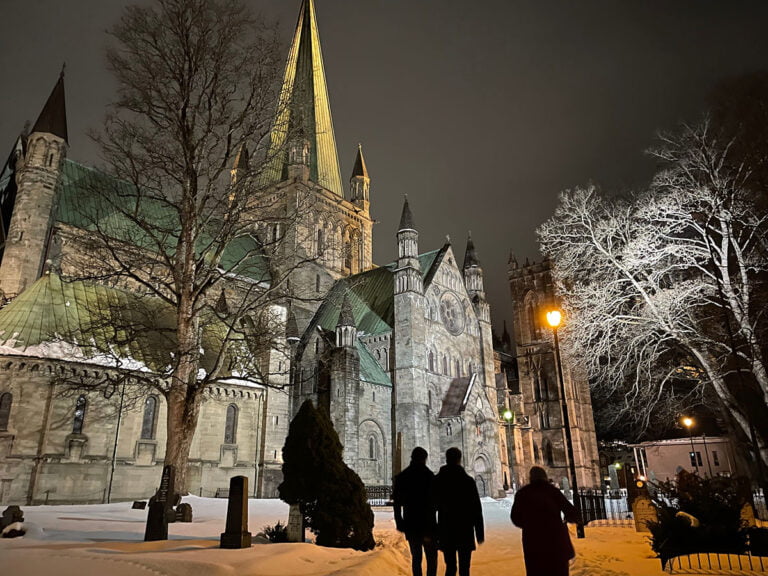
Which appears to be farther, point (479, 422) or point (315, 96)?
point (315, 96)

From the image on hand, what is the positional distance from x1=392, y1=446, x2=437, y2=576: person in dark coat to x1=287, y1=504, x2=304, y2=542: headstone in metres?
3.65

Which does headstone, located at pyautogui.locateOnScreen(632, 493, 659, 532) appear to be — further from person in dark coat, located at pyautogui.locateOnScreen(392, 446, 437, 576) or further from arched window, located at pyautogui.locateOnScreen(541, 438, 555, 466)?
arched window, located at pyautogui.locateOnScreen(541, 438, 555, 466)

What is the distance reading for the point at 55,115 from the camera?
93.8 feet

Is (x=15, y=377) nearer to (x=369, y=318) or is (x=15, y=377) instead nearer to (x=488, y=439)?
(x=369, y=318)

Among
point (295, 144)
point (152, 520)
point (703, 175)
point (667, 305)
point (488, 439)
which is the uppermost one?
point (295, 144)

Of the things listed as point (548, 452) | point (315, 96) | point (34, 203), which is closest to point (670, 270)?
point (34, 203)

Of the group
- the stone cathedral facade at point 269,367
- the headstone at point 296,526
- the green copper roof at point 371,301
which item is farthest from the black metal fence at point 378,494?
the headstone at point 296,526

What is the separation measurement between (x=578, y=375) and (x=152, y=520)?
5268cm

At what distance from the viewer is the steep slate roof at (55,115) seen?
1101 inches

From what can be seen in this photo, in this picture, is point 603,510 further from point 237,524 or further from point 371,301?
point 371,301

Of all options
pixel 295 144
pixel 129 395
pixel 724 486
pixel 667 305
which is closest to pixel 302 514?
pixel 724 486

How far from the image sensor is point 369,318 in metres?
36.5

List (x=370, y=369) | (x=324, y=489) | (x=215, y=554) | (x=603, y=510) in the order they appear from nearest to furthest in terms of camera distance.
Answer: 1. (x=215, y=554)
2. (x=324, y=489)
3. (x=603, y=510)
4. (x=370, y=369)

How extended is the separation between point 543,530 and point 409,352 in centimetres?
2663
